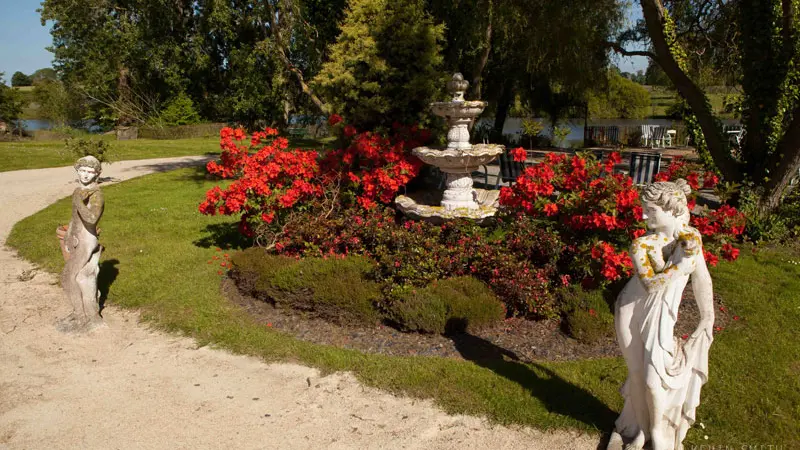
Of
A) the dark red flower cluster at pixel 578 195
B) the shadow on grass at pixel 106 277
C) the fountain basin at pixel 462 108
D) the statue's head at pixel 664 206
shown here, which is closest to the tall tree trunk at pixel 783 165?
the dark red flower cluster at pixel 578 195

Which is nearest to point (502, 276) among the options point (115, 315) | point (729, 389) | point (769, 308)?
point (729, 389)

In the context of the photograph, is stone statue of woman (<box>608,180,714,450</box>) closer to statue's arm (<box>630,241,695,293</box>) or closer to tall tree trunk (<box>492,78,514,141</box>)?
statue's arm (<box>630,241,695,293</box>)

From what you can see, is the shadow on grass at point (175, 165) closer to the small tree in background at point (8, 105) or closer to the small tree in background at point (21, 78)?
the small tree in background at point (8, 105)

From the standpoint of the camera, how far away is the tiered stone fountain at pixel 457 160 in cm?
763

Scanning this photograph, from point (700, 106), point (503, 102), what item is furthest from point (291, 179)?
point (503, 102)

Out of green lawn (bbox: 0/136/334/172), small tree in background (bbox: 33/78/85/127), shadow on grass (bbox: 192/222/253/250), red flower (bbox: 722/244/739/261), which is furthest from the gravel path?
small tree in background (bbox: 33/78/85/127)

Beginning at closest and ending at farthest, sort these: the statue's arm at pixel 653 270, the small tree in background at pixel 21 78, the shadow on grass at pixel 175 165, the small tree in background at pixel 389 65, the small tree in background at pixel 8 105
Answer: the statue's arm at pixel 653 270 → the small tree in background at pixel 389 65 → the shadow on grass at pixel 175 165 → the small tree in background at pixel 8 105 → the small tree in background at pixel 21 78

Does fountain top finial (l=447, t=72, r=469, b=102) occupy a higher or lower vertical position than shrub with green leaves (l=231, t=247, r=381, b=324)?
higher

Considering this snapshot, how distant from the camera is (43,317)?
6473 millimetres

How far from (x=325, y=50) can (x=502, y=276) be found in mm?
13164

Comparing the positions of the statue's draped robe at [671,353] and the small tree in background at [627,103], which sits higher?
the small tree in background at [627,103]

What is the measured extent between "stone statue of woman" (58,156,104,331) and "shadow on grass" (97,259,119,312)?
0.69 m

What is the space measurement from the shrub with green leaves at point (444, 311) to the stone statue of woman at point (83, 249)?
3.29 meters

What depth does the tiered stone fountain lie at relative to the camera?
7633 mm
